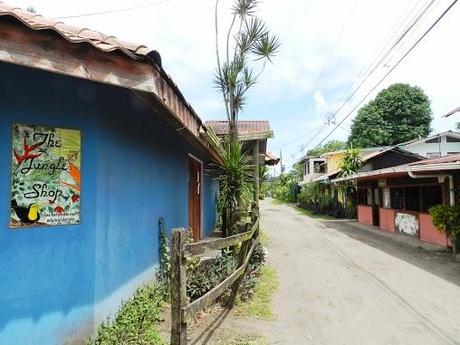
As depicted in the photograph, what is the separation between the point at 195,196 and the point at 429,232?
8.63m

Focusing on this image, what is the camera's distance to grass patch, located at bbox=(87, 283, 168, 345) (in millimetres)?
3923

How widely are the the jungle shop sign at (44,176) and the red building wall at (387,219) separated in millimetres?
16603

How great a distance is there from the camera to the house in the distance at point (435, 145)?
90.1 feet

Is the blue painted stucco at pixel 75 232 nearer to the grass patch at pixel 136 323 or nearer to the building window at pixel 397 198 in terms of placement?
the grass patch at pixel 136 323

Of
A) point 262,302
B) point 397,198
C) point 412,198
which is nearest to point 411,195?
point 412,198

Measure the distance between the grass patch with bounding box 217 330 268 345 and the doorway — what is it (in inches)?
201

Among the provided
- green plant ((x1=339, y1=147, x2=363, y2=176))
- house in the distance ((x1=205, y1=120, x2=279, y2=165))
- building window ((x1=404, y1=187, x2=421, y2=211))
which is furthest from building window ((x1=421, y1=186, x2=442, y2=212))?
green plant ((x1=339, y1=147, x2=363, y2=176))

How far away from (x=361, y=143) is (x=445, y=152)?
20.2 metres

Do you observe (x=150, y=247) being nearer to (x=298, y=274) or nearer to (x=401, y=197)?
(x=298, y=274)

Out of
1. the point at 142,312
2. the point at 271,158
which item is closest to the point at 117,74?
the point at 142,312

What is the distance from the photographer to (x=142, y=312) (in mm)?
4711

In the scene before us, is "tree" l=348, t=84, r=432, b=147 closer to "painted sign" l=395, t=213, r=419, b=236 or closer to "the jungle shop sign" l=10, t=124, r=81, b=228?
"painted sign" l=395, t=213, r=419, b=236

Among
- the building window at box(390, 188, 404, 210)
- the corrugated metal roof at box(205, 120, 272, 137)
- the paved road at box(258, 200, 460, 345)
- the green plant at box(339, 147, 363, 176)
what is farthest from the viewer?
the green plant at box(339, 147, 363, 176)

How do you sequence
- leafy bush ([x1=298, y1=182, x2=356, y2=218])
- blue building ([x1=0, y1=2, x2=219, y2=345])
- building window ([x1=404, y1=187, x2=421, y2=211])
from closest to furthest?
blue building ([x1=0, y1=2, x2=219, y2=345]) → building window ([x1=404, y1=187, x2=421, y2=211]) → leafy bush ([x1=298, y1=182, x2=356, y2=218])
